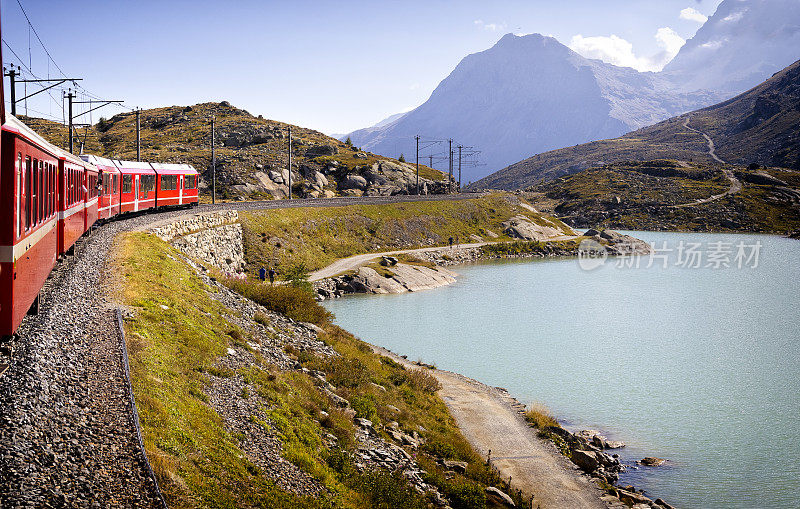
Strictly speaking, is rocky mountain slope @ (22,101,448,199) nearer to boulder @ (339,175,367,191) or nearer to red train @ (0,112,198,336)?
boulder @ (339,175,367,191)

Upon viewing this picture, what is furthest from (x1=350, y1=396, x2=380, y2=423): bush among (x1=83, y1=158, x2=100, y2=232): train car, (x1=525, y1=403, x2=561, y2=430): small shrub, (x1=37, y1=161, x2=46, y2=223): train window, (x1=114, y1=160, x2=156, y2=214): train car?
(x1=114, y1=160, x2=156, y2=214): train car

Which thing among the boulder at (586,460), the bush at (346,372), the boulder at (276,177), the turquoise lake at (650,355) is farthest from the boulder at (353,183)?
the boulder at (586,460)

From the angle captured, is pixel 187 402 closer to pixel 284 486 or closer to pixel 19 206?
pixel 284 486

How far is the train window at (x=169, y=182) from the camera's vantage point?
56.5m

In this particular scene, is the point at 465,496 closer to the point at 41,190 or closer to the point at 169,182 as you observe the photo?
the point at 41,190

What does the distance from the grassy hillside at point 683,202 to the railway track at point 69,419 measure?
156942 millimetres

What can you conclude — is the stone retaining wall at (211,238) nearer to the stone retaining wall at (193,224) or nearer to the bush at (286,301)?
the stone retaining wall at (193,224)

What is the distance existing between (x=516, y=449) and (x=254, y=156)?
9937cm

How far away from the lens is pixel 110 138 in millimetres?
143875

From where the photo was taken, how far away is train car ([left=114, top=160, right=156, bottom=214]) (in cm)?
4622

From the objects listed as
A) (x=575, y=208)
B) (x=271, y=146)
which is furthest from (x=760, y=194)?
(x=271, y=146)

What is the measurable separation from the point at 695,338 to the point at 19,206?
48.0m

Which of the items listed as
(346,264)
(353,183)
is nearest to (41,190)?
(346,264)

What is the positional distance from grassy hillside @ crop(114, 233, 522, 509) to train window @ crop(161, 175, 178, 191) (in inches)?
1014
